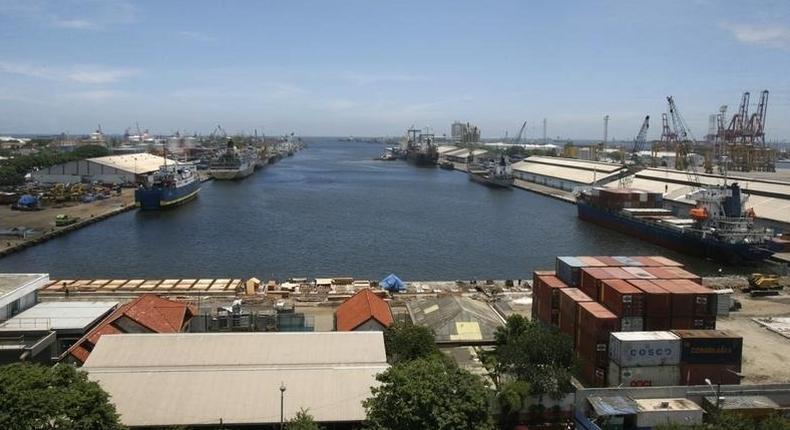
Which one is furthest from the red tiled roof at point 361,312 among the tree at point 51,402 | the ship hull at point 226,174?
the ship hull at point 226,174

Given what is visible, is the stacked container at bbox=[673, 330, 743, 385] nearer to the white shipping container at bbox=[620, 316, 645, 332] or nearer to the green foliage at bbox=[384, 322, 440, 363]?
the white shipping container at bbox=[620, 316, 645, 332]

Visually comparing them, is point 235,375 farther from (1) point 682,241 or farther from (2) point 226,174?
(2) point 226,174

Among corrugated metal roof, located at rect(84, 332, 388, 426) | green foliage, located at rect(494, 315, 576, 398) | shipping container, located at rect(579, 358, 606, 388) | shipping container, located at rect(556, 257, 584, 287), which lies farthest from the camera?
shipping container, located at rect(556, 257, 584, 287)

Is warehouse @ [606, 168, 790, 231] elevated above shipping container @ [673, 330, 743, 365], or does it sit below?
above

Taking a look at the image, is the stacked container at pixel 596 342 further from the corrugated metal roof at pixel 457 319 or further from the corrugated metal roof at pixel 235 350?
the corrugated metal roof at pixel 235 350

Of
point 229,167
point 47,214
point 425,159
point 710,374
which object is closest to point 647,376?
point 710,374

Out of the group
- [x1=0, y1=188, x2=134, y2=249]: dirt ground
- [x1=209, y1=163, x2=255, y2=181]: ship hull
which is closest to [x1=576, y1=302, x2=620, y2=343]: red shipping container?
[x1=0, y1=188, x2=134, y2=249]: dirt ground
